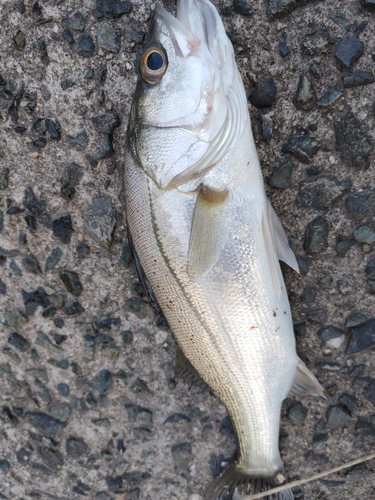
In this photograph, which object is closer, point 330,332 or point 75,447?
point 330,332

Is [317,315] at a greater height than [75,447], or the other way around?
[317,315]

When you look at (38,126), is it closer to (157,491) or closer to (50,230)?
(50,230)

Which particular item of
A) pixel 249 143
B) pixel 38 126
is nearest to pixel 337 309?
pixel 249 143

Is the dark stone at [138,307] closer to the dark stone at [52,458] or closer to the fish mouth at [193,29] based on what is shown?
the dark stone at [52,458]

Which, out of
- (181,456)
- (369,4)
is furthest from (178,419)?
(369,4)

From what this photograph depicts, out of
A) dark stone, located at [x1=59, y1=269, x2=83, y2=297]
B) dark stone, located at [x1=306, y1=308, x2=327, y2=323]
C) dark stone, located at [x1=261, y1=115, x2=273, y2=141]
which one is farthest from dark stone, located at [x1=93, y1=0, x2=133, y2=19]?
dark stone, located at [x1=306, y1=308, x2=327, y2=323]

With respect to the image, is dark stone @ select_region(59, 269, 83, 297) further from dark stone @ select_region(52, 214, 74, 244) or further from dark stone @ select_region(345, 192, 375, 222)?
dark stone @ select_region(345, 192, 375, 222)

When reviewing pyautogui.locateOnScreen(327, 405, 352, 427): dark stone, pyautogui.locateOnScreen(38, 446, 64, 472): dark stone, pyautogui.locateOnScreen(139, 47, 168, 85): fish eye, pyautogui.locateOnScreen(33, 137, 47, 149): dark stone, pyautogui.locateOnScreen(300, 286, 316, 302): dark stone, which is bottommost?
pyautogui.locateOnScreen(38, 446, 64, 472): dark stone

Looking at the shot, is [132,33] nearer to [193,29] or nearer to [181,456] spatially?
[193,29]
